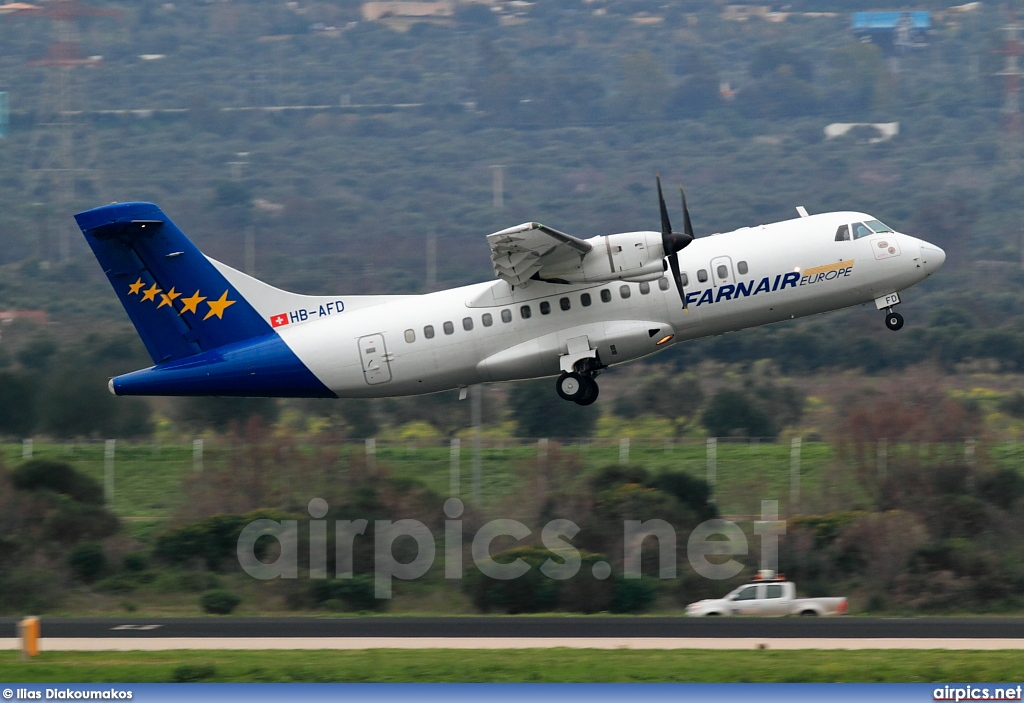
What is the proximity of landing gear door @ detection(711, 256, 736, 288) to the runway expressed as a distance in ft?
21.9

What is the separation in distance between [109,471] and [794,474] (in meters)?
20.8

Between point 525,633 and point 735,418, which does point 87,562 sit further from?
point 735,418

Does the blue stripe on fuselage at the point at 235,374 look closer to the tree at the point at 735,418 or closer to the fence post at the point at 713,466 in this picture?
the fence post at the point at 713,466

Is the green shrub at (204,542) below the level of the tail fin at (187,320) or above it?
below

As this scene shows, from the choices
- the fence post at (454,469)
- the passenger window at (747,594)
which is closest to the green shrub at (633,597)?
the passenger window at (747,594)

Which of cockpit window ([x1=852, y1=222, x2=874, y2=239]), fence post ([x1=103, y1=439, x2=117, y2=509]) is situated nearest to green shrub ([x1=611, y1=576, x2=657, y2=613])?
cockpit window ([x1=852, y1=222, x2=874, y2=239])

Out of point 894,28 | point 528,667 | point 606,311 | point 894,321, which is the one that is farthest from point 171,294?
point 894,28

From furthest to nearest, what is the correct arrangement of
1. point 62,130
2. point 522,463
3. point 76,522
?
point 62,130 < point 522,463 < point 76,522

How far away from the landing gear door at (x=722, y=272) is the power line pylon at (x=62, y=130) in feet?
271

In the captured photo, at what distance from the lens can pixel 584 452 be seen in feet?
145

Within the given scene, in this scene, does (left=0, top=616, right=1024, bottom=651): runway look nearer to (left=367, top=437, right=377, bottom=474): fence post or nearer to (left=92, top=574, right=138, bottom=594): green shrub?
(left=92, top=574, right=138, bottom=594): green shrub

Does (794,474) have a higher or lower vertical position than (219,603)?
higher

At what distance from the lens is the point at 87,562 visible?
33875 millimetres

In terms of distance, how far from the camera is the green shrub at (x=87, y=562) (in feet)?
111
